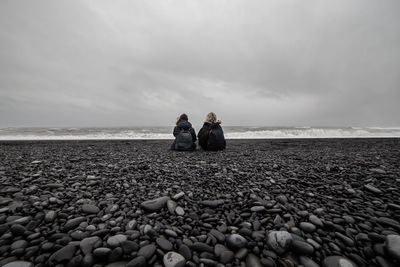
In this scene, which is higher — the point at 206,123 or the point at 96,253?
the point at 206,123

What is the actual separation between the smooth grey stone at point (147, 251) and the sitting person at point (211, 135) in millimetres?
5093

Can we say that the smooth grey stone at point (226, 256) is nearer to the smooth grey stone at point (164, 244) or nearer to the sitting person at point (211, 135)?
the smooth grey stone at point (164, 244)

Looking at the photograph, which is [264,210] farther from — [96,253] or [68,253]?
[68,253]

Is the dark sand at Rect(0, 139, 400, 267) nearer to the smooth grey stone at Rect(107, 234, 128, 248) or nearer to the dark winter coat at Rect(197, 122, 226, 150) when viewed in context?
the smooth grey stone at Rect(107, 234, 128, 248)

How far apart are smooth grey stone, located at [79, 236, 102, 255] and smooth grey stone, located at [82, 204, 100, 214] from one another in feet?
1.76

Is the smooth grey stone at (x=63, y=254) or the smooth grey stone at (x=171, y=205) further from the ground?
the smooth grey stone at (x=171, y=205)

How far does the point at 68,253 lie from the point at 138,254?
22.6 inches

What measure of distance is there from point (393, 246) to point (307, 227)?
1.95 ft

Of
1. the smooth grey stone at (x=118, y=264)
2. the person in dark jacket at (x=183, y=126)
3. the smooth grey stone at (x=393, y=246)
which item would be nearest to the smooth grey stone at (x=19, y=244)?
the smooth grey stone at (x=118, y=264)

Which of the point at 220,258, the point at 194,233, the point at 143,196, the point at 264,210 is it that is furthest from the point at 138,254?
the point at 264,210

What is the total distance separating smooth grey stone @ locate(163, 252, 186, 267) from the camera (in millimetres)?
1184

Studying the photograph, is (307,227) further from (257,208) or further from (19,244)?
(19,244)

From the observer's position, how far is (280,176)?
316cm

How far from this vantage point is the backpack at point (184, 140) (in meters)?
6.39
